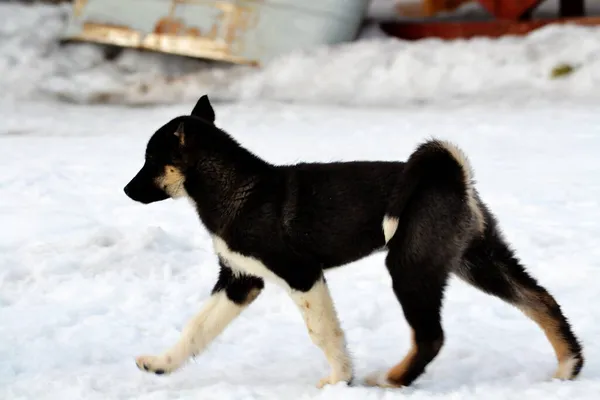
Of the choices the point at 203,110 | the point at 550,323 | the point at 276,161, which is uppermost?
the point at 203,110

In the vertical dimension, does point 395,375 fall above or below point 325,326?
below

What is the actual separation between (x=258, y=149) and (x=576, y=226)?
3.49 meters

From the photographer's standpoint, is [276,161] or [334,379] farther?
[276,161]

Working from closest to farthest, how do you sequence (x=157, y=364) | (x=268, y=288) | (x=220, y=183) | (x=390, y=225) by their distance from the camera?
(x=390, y=225), (x=220, y=183), (x=157, y=364), (x=268, y=288)

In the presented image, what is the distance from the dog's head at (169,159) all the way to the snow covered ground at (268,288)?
2.93ft

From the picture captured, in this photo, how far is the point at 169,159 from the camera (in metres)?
4.55

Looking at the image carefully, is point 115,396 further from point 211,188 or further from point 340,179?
point 340,179

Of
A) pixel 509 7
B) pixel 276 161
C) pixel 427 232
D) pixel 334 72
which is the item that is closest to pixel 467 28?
pixel 509 7

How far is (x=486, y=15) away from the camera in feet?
45.9

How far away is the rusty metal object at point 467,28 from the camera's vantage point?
12.3m

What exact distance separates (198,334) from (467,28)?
8.88 meters

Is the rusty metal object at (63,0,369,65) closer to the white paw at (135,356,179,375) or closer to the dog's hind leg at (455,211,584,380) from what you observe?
the white paw at (135,356,179,375)

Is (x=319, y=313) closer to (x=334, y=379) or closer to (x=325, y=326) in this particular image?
(x=325, y=326)

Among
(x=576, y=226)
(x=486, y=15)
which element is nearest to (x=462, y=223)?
(x=576, y=226)
